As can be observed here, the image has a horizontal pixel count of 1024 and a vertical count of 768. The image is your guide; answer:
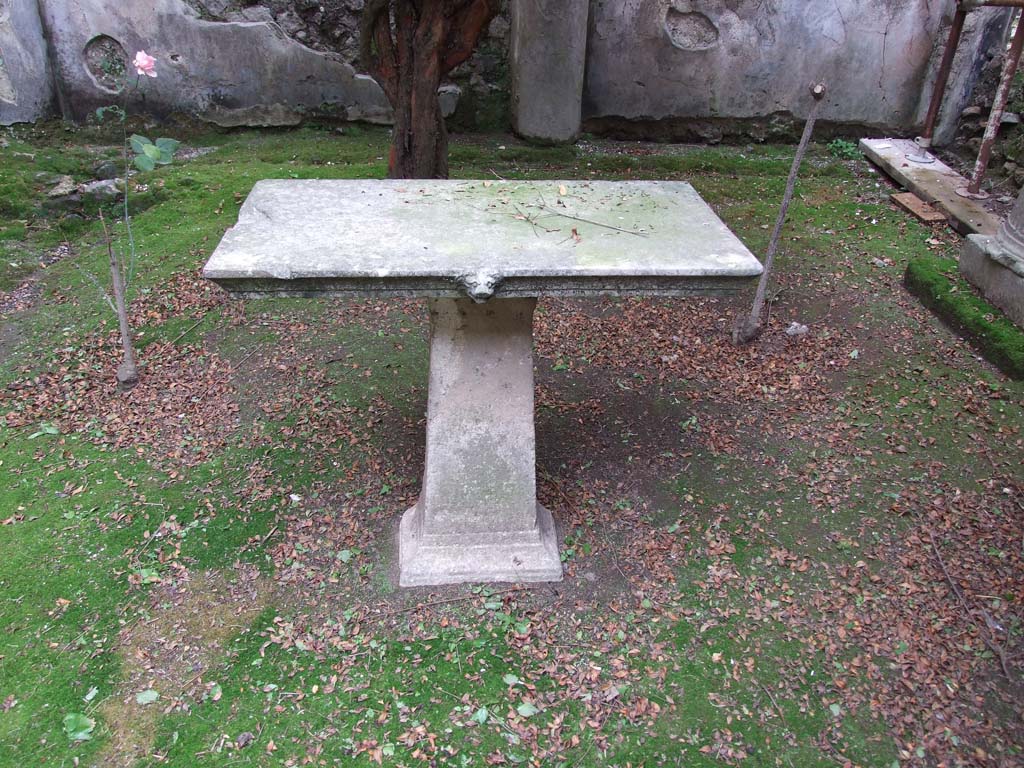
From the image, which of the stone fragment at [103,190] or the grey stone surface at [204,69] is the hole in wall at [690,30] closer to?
the grey stone surface at [204,69]

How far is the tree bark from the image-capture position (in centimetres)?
394

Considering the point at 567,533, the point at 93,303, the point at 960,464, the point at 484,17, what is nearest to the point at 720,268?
the point at 567,533

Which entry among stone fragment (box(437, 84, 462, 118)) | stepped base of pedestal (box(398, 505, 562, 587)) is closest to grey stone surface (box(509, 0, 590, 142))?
stone fragment (box(437, 84, 462, 118))

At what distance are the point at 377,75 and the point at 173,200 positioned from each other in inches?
83.7

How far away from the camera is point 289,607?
2639 mm

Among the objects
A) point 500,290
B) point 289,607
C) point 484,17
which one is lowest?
point 289,607

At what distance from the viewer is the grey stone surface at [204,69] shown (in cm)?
602

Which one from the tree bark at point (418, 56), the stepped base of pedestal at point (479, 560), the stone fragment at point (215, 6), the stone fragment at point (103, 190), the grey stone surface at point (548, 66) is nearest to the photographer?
the stepped base of pedestal at point (479, 560)

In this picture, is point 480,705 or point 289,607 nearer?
point 480,705

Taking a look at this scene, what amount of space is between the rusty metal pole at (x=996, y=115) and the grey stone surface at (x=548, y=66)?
119 inches

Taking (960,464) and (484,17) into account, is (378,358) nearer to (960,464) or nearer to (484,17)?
(484,17)

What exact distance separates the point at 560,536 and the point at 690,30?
5330 mm

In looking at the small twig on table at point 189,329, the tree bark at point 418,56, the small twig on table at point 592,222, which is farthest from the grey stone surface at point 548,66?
the small twig on table at point 592,222

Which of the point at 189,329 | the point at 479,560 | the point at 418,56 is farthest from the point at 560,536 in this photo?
the point at 418,56
